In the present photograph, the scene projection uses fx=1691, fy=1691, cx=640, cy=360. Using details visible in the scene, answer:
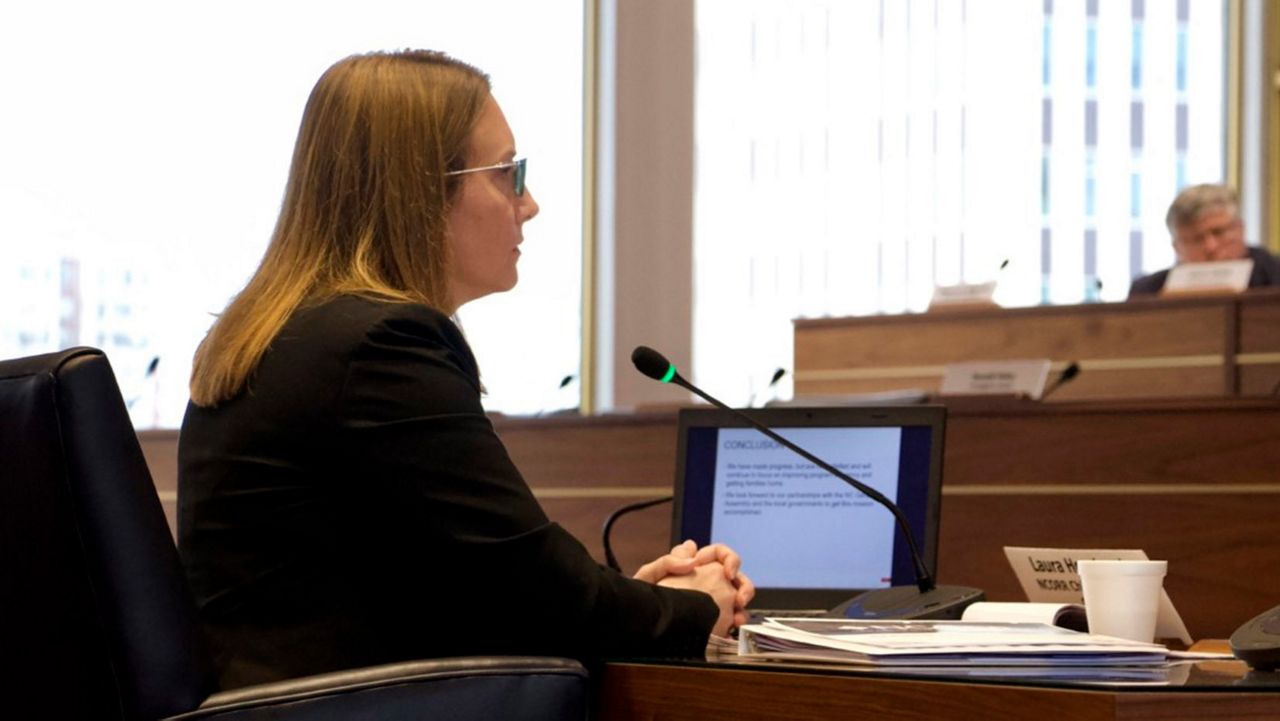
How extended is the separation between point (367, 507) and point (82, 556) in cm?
30

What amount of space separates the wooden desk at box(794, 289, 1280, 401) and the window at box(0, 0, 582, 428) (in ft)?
4.53

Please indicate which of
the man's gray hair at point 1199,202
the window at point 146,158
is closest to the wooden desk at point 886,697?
the window at point 146,158

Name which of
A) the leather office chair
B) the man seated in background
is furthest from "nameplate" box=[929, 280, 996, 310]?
the leather office chair

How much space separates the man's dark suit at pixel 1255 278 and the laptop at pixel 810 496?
4171 mm

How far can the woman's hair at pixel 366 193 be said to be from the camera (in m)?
1.80

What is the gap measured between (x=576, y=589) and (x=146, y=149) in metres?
4.62

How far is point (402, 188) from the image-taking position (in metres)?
1.84

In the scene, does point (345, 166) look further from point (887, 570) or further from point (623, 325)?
point (623, 325)

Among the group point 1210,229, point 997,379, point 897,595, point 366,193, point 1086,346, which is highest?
point 1210,229

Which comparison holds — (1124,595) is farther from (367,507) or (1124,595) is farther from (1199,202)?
(1199,202)

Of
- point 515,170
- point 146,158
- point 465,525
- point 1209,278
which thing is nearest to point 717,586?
point 465,525

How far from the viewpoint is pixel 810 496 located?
2.38m

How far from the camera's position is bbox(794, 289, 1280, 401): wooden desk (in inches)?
211

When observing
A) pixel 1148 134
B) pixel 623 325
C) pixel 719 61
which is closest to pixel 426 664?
pixel 623 325
